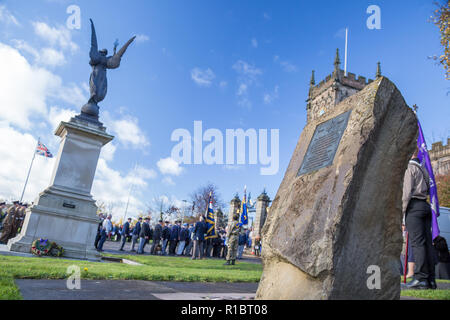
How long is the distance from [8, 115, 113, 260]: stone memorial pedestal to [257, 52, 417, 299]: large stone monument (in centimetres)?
698

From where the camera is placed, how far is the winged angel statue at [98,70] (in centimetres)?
1027

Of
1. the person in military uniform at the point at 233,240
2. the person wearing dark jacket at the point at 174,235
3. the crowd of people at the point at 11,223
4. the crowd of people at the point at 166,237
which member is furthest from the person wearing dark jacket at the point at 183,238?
the crowd of people at the point at 11,223

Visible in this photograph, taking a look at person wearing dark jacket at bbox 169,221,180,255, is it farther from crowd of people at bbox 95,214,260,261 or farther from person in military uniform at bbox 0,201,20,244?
person in military uniform at bbox 0,201,20,244

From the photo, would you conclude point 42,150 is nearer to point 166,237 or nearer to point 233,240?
point 166,237

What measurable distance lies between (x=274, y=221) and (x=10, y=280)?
2.94 metres

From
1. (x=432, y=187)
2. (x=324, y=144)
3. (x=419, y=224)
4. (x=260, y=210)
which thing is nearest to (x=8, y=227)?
(x=324, y=144)

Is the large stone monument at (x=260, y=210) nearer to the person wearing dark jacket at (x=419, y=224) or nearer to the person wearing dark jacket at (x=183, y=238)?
the person wearing dark jacket at (x=183, y=238)

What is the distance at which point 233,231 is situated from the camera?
1223cm

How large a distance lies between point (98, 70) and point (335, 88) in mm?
46465

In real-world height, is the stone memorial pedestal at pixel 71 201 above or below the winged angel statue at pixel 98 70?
below

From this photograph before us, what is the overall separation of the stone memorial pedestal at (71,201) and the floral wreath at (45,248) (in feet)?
1.14

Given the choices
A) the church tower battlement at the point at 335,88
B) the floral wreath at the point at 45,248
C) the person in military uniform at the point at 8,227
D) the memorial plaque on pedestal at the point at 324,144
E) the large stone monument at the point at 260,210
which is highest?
the church tower battlement at the point at 335,88
